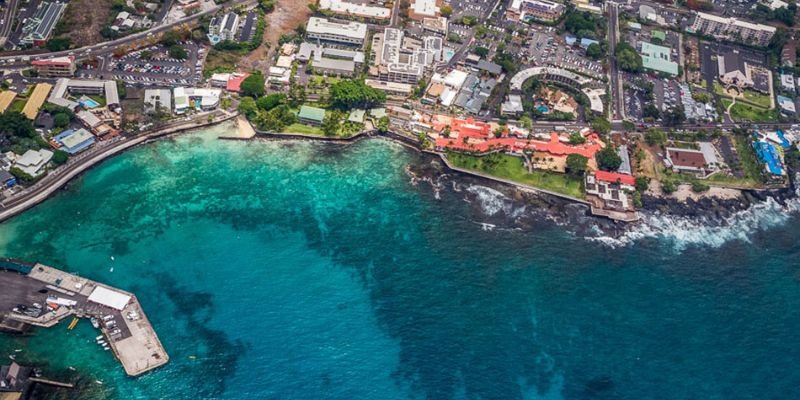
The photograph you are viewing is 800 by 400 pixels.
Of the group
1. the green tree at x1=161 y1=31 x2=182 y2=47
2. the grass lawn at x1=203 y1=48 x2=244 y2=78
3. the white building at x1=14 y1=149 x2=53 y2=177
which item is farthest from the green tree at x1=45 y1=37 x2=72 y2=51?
the white building at x1=14 y1=149 x2=53 y2=177

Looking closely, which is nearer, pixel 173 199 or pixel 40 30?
pixel 173 199

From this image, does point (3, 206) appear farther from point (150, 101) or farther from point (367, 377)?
point (367, 377)

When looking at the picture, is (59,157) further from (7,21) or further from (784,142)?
(784,142)

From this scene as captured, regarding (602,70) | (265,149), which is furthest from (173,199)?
(602,70)

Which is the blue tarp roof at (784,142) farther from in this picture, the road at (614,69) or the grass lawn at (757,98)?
the road at (614,69)

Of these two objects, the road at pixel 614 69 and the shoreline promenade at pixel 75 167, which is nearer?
the shoreline promenade at pixel 75 167

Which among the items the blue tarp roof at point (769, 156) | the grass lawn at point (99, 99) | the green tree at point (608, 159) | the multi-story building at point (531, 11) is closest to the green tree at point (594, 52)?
the multi-story building at point (531, 11)
